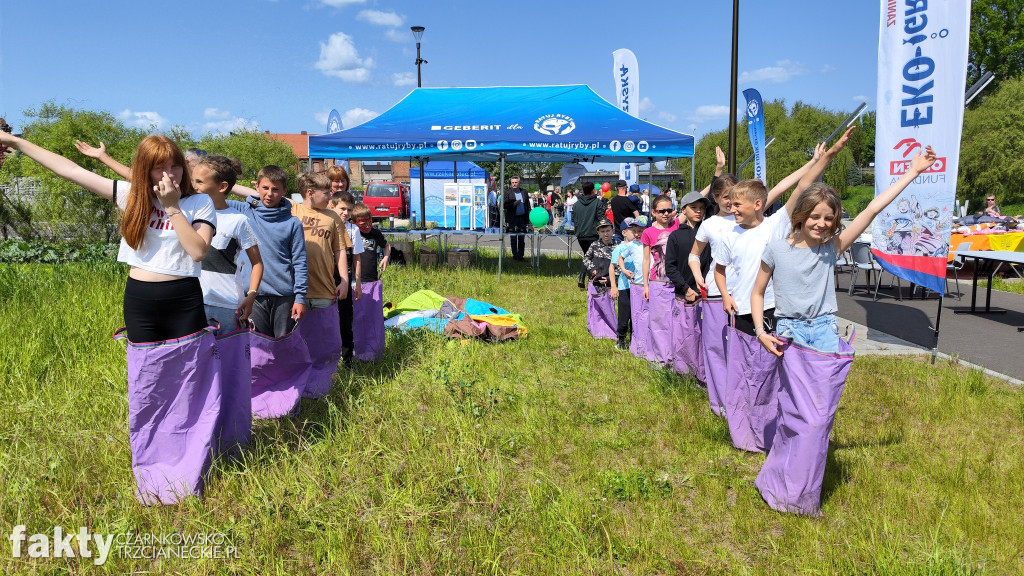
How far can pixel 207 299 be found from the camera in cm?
356

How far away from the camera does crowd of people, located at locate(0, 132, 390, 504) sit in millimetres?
2980

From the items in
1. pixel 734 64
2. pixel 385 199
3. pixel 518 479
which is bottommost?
pixel 518 479

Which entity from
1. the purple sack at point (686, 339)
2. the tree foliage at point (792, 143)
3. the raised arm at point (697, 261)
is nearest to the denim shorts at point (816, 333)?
the raised arm at point (697, 261)

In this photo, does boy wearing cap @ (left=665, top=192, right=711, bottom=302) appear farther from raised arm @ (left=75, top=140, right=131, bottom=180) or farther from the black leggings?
raised arm @ (left=75, top=140, right=131, bottom=180)

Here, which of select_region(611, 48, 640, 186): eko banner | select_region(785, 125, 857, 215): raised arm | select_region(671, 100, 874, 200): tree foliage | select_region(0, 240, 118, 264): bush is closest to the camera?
select_region(785, 125, 857, 215): raised arm

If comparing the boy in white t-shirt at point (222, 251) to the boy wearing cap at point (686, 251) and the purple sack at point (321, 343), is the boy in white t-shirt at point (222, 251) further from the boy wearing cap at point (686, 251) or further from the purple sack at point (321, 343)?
the boy wearing cap at point (686, 251)

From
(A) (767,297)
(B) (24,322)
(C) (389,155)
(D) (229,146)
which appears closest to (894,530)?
(A) (767,297)

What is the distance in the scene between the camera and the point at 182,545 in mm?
2906

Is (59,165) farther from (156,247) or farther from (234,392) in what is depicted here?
(234,392)

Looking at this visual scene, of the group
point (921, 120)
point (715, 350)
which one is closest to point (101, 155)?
point (715, 350)

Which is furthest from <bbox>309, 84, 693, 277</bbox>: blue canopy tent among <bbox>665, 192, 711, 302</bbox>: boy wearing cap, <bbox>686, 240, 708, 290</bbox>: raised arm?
<bbox>686, 240, 708, 290</bbox>: raised arm

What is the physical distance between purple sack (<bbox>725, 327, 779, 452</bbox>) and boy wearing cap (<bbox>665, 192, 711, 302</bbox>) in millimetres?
896

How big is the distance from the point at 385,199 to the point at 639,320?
80.1ft

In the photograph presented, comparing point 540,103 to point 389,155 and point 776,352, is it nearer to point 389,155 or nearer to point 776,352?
point 389,155
